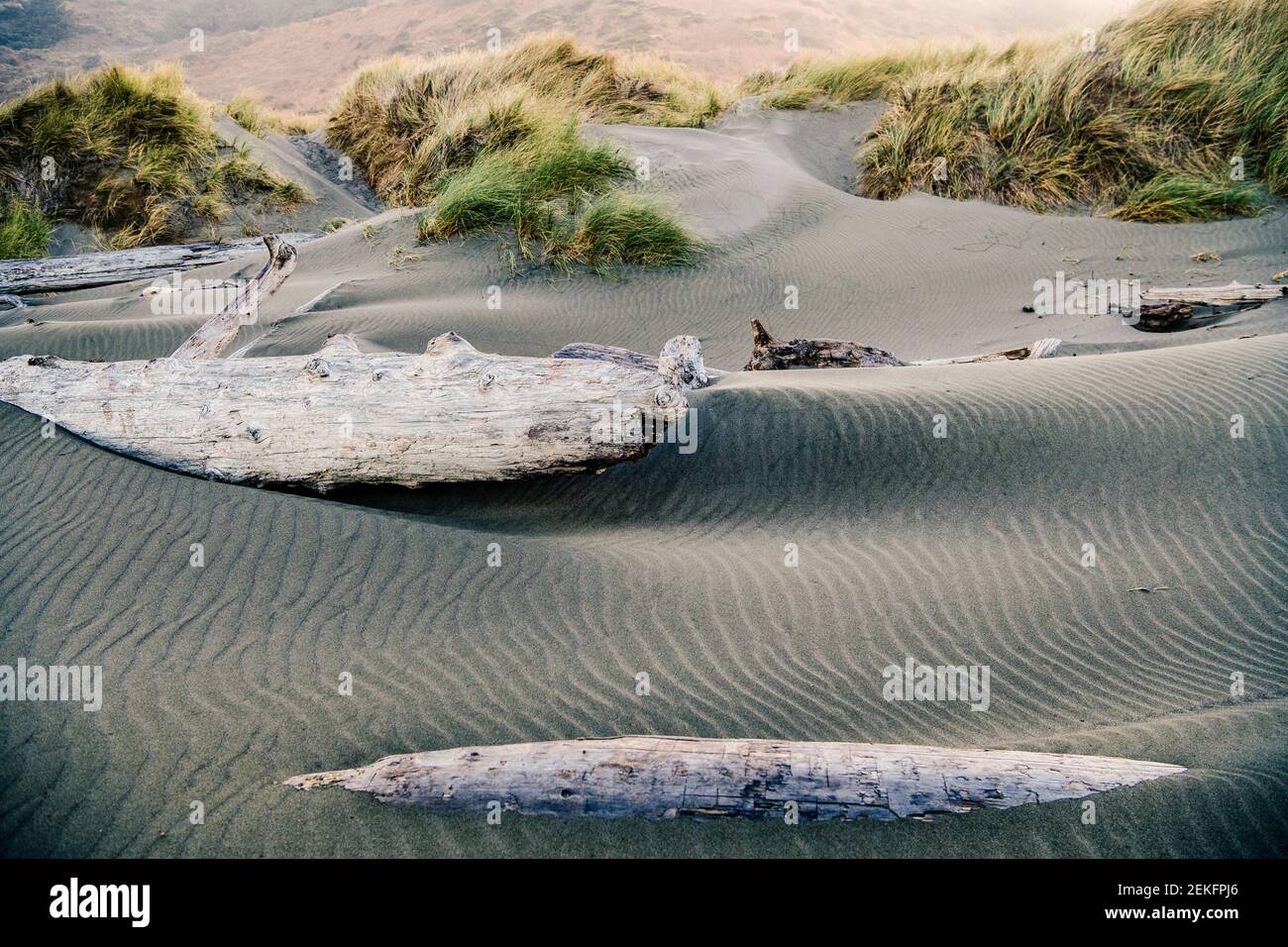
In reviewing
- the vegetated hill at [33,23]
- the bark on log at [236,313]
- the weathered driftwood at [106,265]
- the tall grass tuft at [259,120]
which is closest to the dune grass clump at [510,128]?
the tall grass tuft at [259,120]

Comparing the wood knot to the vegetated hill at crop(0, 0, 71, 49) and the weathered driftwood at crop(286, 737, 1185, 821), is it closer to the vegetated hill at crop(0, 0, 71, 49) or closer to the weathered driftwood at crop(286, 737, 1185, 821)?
the weathered driftwood at crop(286, 737, 1185, 821)

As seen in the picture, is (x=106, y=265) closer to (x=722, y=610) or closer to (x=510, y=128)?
(x=510, y=128)

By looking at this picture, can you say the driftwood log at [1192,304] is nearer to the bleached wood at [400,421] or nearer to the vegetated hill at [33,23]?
the bleached wood at [400,421]

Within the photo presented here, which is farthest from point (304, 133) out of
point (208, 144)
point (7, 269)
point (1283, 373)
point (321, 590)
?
point (1283, 373)

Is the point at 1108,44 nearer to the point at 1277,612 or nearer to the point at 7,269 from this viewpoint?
the point at 1277,612

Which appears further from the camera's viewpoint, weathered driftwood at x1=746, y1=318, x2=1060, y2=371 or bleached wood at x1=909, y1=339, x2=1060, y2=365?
bleached wood at x1=909, y1=339, x2=1060, y2=365

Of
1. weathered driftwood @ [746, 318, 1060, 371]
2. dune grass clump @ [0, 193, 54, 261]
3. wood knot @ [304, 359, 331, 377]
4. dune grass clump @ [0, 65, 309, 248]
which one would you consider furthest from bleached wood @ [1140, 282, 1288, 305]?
dune grass clump @ [0, 193, 54, 261]

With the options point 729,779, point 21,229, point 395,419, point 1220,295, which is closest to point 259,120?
point 21,229
